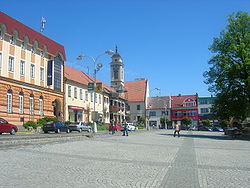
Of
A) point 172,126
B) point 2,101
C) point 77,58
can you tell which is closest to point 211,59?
point 77,58

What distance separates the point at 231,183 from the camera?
7113mm

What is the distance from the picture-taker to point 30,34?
125 feet

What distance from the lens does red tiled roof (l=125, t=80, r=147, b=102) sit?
310 ft

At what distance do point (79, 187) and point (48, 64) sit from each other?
37.7m

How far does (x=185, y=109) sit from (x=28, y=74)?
68176 mm

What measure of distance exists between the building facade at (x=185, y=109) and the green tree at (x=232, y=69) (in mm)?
59557

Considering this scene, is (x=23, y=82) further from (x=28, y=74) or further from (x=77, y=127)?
(x=77, y=127)

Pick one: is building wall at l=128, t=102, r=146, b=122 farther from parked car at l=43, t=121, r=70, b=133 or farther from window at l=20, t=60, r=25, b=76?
parked car at l=43, t=121, r=70, b=133

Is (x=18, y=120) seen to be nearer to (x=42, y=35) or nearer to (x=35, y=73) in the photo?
(x=35, y=73)

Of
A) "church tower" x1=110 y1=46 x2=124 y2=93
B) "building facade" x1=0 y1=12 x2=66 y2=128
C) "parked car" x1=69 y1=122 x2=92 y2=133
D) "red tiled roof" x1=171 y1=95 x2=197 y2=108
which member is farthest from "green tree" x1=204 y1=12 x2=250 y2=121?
"red tiled roof" x1=171 y1=95 x2=197 y2=108

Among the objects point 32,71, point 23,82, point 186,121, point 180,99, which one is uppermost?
point 32,71

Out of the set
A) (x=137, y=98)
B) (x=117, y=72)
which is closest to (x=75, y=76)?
(x=117, y=72)

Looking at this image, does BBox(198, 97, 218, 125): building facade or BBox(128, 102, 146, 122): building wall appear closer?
BBox(128, 102, 146, 122): building wall

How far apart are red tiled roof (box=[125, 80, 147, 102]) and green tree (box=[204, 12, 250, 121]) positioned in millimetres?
57360
